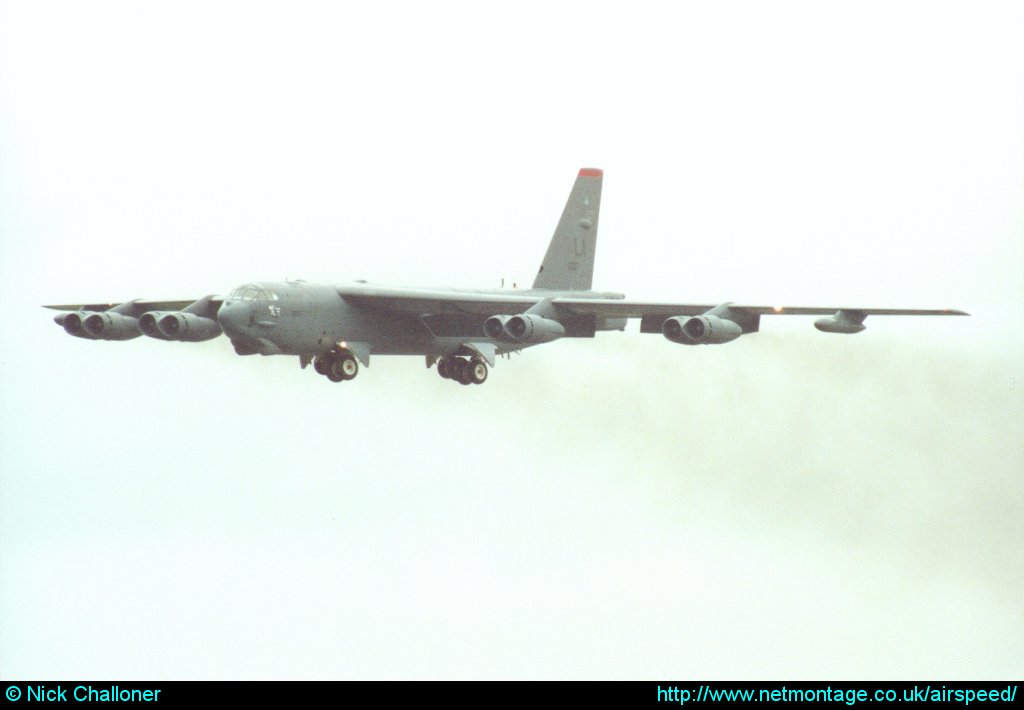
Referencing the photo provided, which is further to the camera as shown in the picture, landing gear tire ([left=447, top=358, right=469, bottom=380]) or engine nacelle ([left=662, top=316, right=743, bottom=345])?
landing gear tire ([left=447, top=358, right=469, bottom=380])

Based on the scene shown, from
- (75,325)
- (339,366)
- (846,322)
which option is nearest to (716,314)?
(846,322)

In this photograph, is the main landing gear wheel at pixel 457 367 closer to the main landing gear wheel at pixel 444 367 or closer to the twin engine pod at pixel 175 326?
the main landing gear wheel at pixel 444 367

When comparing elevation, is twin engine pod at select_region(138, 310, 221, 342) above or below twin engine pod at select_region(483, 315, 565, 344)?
Answer: below

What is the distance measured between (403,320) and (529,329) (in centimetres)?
421

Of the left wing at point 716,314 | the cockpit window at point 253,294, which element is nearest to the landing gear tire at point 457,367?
the left wing at point 716,314

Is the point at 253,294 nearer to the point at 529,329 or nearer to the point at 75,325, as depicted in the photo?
the point at 75,325

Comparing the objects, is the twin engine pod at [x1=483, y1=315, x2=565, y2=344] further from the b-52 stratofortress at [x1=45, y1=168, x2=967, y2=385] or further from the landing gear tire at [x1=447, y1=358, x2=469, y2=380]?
the landing gear tire at [x1=447, y1=358, x2=469, y2=380]

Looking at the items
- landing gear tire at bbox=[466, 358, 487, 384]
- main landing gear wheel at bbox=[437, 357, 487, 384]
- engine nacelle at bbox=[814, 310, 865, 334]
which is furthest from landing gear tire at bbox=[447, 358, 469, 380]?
engine nacelle at bbox=[814, 310, 865, 334]

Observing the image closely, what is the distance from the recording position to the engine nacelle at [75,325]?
4188cm

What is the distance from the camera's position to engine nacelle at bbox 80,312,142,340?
41.8m

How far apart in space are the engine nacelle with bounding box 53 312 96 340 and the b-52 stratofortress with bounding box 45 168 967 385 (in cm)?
3

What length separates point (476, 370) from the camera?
44.1 m
